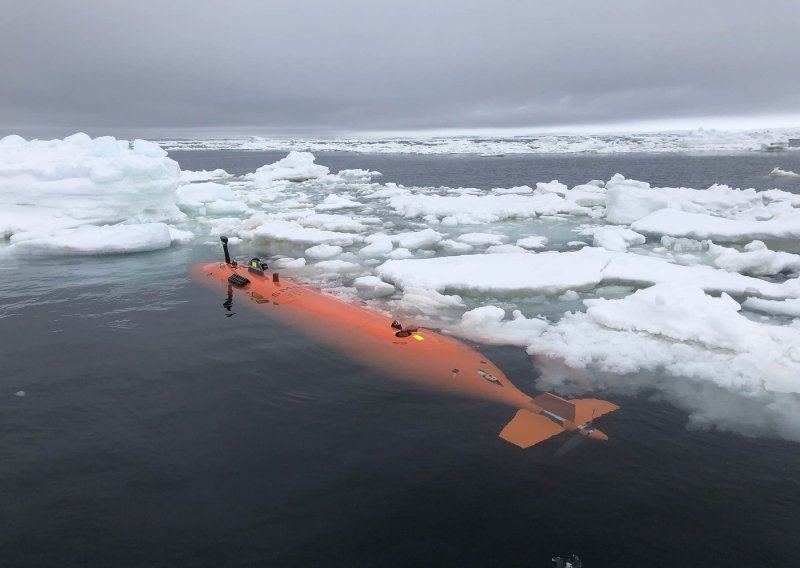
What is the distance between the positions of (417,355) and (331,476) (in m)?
3.23

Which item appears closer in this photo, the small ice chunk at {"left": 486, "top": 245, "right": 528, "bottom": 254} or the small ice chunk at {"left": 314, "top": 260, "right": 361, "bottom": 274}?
the small ice chunk at {"left": 314, "top": 260, "right": 361, "bottom": 274}

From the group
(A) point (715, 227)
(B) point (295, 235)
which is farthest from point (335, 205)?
(A) point (715, 227)

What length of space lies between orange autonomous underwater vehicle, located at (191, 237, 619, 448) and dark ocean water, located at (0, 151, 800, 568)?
26cm

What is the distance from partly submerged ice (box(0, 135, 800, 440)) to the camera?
860 cm

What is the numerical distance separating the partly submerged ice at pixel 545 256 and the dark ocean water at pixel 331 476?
1.09 meters

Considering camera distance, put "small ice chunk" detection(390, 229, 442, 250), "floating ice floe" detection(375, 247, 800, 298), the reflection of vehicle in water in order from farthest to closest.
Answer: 1. "small ice chunk" detection(390, 229, 442, 250)
2. "floating ice floe" detection(375, 247, 800, 298)
3. the reflection of vehicle in water

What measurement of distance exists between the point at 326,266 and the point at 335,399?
7629 mm

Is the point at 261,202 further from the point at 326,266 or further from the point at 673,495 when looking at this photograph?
the point at 673,495

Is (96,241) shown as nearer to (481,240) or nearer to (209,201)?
(209,201)

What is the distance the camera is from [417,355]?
9.02 meters

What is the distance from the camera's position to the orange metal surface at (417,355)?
7.27m

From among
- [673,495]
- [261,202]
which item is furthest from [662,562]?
[261,202]

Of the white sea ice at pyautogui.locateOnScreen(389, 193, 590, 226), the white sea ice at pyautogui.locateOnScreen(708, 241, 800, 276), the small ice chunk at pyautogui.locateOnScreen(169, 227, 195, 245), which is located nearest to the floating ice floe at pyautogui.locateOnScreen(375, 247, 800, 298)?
the white sea ice at pyautogui.locateOnScreen(708, 241, 800, 276)

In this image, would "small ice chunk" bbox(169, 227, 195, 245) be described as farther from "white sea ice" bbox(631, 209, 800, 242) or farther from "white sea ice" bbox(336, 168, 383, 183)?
"white sea ice" bbox(336, 168, 383, 183)
